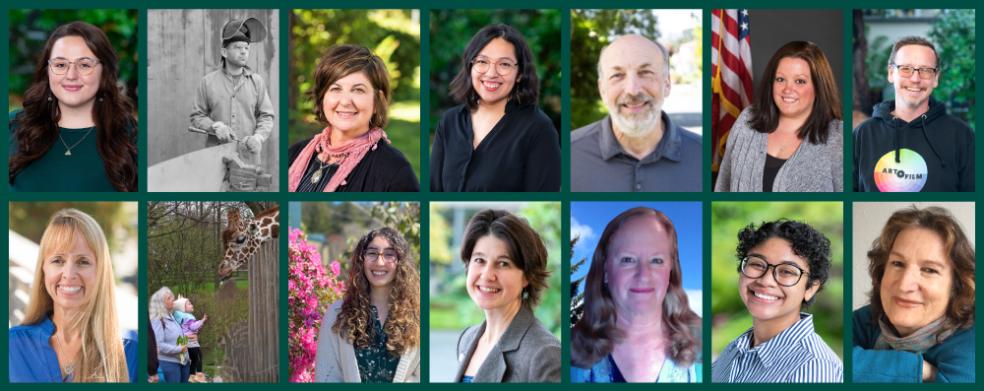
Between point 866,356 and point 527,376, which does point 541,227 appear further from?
point 866,356

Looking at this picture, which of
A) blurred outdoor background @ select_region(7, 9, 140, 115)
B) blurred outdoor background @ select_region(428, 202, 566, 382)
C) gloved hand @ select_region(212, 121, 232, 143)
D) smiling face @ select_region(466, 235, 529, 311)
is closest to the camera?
smiling face @ select_region(466, 235, 529, 311)

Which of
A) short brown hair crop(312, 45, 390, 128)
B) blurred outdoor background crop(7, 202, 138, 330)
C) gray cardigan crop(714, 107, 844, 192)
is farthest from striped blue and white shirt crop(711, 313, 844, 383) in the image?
blurred outdoor background crop(7, 202, 138, 330)

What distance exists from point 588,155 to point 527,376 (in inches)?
50.7

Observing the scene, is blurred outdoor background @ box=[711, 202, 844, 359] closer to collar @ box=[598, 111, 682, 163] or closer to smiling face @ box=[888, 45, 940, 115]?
collar @ box=[598, 111, 682, 163]

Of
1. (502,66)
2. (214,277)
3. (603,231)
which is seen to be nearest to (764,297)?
(603,231)

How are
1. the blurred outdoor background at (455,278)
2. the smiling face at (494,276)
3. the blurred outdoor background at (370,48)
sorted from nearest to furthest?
the smiling face at (494,276) → the blurred outdoor background at (455,278) → the blurred outdoor background at (370,48)

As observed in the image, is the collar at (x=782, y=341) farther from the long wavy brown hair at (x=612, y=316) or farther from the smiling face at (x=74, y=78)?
the smiling face at (x=74, y=78)

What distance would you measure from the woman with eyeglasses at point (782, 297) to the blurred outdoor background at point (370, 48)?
2778 mm

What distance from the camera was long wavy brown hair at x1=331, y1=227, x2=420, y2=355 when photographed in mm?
7730

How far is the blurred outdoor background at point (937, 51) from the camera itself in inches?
316

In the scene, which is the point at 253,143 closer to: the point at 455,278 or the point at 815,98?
the point at 455,278

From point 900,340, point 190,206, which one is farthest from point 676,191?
point 190,206

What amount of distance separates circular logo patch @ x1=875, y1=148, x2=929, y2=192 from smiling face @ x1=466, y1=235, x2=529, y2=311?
2.18 m

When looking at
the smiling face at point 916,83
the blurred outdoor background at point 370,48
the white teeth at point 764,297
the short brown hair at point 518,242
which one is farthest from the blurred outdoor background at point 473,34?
the smiling face at point 916,83
